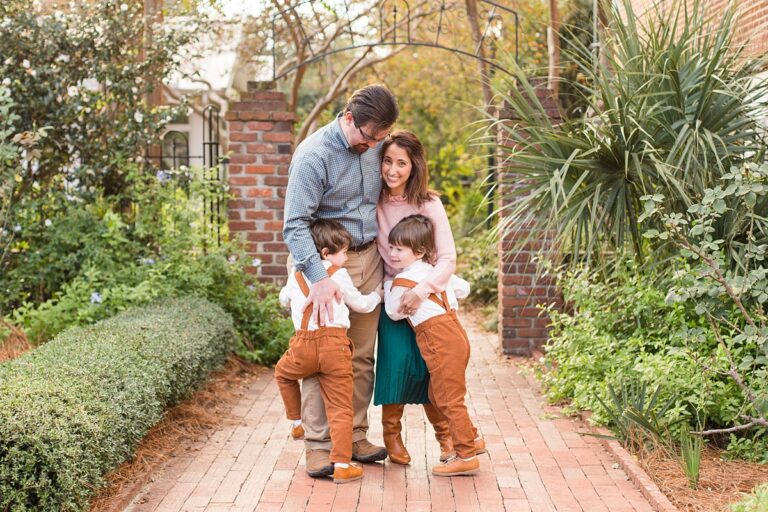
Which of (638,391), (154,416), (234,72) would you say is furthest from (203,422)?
(234,72)

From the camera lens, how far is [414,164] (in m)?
4.73

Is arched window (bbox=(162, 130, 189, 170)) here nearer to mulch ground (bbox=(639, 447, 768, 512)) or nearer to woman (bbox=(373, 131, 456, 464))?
woman (bbox=(373, 131, 456, 464))

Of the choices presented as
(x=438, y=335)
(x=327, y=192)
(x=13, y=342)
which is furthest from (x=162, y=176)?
(x=438, y=335)

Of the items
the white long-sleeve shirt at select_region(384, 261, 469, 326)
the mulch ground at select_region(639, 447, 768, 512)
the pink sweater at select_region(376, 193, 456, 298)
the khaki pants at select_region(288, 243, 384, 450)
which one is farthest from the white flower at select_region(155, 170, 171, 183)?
the mulch ground at select_region(639, 447, 768, 512)

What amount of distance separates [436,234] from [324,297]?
0.68 metres

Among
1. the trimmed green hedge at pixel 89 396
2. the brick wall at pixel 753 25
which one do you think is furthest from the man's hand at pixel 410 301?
the brick wall at pixel 753 25

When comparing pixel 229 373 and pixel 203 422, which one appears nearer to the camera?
pixel 203 422

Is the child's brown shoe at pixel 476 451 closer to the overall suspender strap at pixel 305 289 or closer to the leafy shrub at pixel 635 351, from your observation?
the leafy shrub at pixel 635 351

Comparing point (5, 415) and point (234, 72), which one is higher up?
point (234, 72)

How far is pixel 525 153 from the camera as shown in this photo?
5.95m

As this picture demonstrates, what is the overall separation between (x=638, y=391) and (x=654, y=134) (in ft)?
5.02

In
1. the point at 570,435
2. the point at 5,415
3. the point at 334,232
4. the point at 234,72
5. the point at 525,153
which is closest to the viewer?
the point at 5,415

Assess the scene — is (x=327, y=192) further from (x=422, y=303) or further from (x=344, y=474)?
(x=344, y=474)

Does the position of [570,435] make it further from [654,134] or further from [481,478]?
[654,134]
